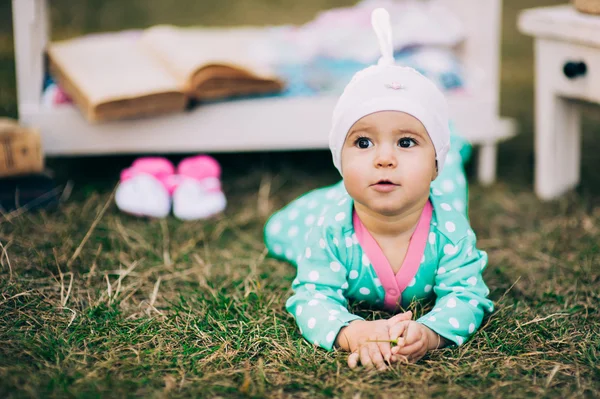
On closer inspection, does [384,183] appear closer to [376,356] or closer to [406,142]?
[406,142]

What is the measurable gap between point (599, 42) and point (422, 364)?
1.23 metres

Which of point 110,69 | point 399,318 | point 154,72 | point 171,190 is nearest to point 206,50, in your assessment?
point 154,72

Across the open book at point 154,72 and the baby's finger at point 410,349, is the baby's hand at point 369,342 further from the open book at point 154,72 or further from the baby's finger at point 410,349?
the open book at point 154,72

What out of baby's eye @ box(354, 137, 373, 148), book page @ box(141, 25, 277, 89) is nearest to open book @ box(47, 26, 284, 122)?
book page @ box(141, 25, 277, 89)

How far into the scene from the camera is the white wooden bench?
257 centimetres

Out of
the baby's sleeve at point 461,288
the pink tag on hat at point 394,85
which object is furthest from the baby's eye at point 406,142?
the baby's sleeve at point 461,288

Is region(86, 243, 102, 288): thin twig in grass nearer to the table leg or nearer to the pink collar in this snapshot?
the pink collar

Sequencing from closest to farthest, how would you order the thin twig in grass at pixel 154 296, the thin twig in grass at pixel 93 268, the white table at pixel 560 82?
1. the thin twig in grass at pixel 154 296
2. the thin twig in grass at pixel 93 268
3. the white table at pixel 560 82

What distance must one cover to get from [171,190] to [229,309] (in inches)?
31.1

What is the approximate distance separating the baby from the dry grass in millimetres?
63

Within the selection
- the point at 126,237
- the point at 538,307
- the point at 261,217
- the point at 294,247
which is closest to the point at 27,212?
the point at 126,237

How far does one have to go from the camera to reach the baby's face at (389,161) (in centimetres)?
157

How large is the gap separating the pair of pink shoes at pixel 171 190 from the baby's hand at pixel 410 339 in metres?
1.08

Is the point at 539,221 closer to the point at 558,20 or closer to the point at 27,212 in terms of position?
the point at 558,20
